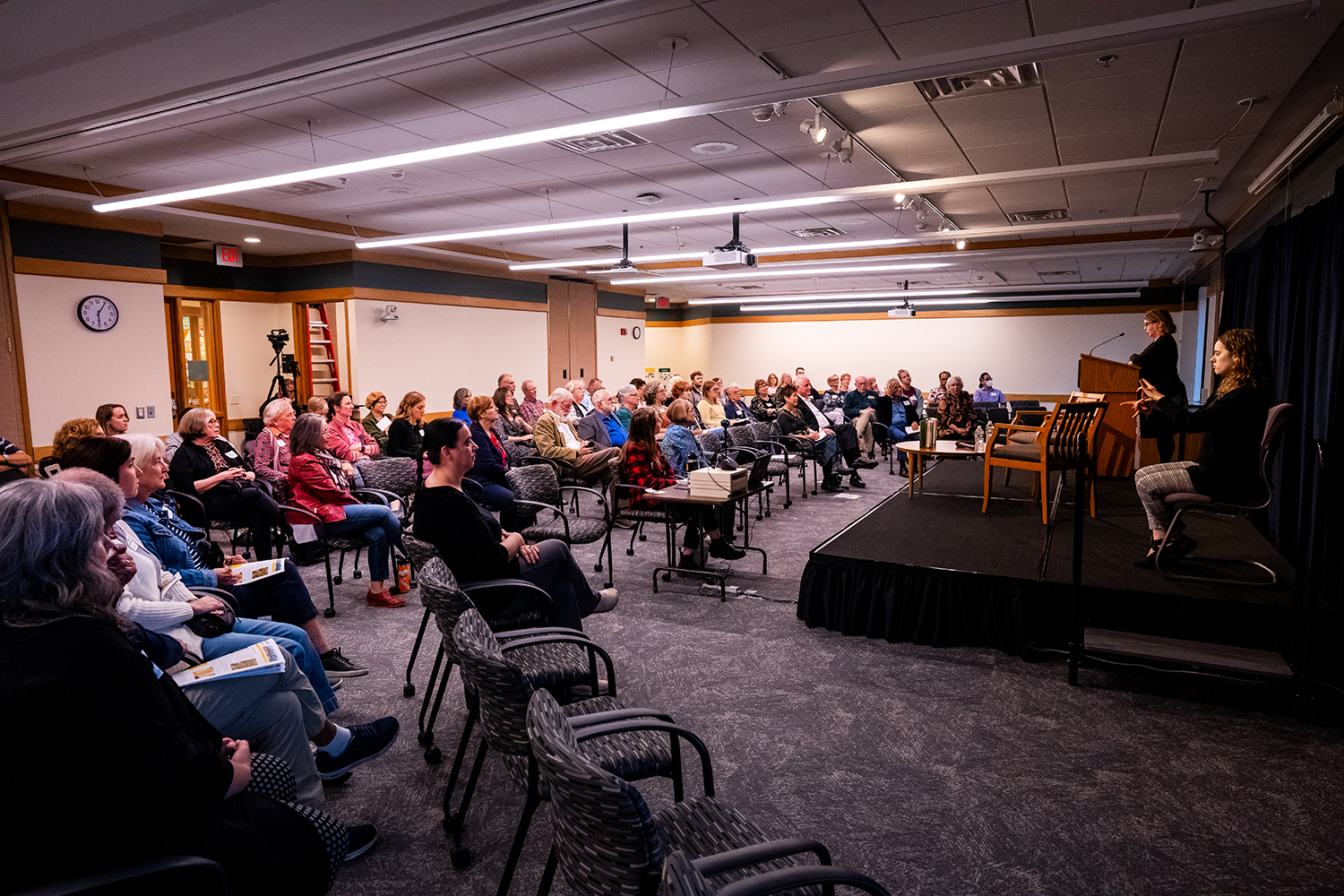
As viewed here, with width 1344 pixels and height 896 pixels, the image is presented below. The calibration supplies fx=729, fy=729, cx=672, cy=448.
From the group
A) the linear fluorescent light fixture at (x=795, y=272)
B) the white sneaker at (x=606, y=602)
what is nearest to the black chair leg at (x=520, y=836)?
the white sneaker at (x=606, y=602)

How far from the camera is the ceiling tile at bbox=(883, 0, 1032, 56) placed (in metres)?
3.95

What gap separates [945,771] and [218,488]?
192 inches

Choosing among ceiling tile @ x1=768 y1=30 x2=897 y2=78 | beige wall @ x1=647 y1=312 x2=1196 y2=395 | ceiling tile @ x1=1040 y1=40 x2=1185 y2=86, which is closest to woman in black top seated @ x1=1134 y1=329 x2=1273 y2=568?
ceiling tile @ x1=1040 y1=40 x2=1185 y2=86

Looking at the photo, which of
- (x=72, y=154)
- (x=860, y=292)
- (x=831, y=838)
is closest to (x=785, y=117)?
(x=831, y=838)

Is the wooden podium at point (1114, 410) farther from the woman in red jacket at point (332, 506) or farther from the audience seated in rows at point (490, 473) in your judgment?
the woman in red jacket at point (332, 506)

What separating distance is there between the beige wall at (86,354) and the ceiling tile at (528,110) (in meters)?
5.61

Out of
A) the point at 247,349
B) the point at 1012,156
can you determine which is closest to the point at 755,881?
the point at 1012,156

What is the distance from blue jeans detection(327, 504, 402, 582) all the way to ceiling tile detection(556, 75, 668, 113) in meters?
3.12

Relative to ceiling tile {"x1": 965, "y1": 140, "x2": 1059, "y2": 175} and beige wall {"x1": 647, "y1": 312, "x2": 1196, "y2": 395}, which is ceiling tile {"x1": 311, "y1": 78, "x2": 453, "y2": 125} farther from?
beige wall {"x1": 647, "y1": 312, "x2": 1196, "y2": 395}

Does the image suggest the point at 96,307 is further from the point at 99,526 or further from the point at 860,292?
the point at 860,292

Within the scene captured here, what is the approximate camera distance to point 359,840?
7.87ft

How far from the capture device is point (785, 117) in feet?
18.3

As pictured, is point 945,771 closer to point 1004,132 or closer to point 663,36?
point 663,36

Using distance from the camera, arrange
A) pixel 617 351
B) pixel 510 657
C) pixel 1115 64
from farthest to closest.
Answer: pixel 617 351 < pixel 1115 64 < pixel 510 657
